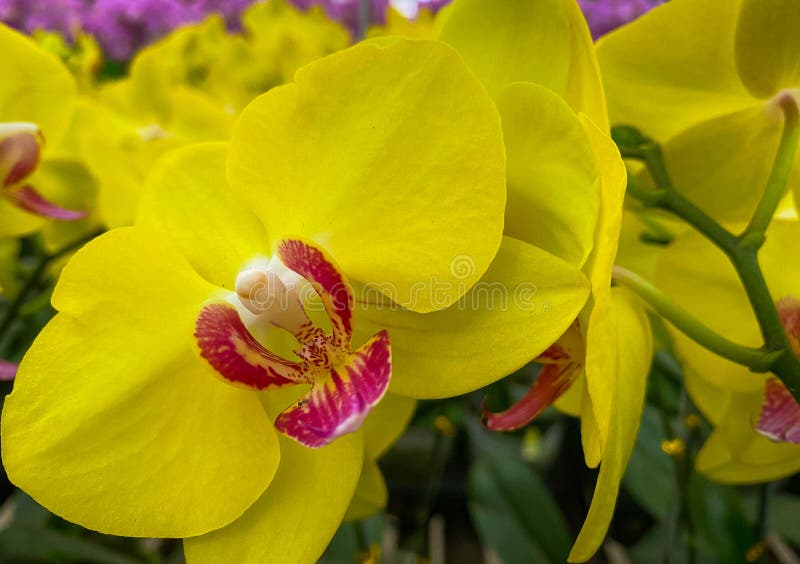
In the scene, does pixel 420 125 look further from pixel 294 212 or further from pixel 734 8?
pixel 734 8

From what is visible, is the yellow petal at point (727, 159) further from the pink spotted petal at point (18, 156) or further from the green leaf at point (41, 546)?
the green leaf at point (41, 546)

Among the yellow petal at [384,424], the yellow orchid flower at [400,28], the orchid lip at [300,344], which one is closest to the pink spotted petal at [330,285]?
the orchid lip at [300,344]

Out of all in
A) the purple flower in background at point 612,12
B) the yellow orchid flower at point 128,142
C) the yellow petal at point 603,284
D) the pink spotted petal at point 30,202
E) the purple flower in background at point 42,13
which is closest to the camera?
the yellow petal at point 603,284

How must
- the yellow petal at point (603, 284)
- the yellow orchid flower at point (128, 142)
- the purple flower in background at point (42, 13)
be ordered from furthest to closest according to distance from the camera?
1. the purple flower in background at point (42, 13)
2. the yellow orchid flower at point (128, 142)
3. the yellow petal at point (603, 284)

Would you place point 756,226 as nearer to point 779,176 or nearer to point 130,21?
point 779,176

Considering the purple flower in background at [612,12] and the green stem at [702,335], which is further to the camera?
the purple flower in background at [612,12]

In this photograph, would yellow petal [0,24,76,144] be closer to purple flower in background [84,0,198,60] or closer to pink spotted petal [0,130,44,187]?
pink spotted petal [0,130,44,187]

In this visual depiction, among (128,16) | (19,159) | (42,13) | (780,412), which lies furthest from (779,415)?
(42,13)

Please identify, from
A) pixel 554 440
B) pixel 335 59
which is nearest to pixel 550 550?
pixel 554 440
